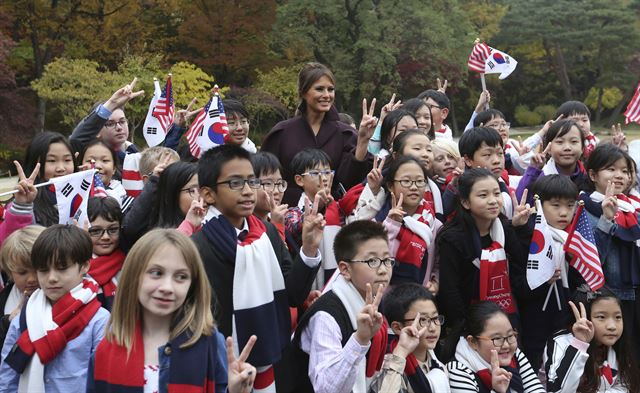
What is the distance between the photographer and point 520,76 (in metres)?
41.2

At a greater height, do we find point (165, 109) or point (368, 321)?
point (165, 109)

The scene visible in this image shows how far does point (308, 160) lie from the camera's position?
17.0ft

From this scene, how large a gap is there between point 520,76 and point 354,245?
3945 centimetres

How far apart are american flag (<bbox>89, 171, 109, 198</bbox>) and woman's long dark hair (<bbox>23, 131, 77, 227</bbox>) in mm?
256

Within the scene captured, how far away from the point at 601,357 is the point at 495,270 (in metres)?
0.97

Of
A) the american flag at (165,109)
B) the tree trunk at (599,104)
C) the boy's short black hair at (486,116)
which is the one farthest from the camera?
the tree trunk at (599,104)

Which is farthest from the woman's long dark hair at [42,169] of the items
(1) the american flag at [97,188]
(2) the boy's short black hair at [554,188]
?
(2) the boy's short black hair at [554,188]

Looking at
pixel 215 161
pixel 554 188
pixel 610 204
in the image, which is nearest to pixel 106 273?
pixel 215 161

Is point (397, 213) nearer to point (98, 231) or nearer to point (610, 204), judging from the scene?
point (610, 204)

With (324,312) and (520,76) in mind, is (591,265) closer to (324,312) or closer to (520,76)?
(324,312)

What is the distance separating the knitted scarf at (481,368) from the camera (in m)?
4.41

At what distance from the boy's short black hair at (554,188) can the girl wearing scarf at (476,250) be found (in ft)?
1.18

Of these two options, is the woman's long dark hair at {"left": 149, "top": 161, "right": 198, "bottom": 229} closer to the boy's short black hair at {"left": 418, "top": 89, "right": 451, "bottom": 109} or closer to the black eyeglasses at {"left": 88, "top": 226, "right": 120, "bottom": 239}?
the black eyeglasses at {"left": 88, "top": 226, "right": 120, "bottom": 239}

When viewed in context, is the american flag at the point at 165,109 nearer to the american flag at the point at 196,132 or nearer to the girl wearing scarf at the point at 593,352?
the american flag at the point at 196,132
